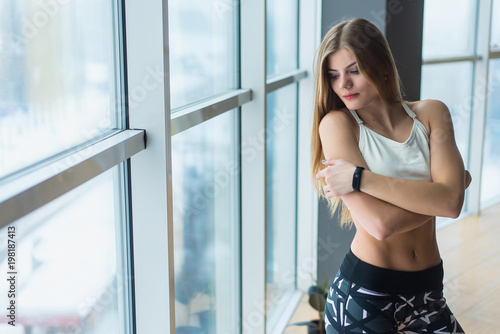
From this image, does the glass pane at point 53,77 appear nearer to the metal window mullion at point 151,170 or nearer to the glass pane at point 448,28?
the metal window mullion at point 151,170

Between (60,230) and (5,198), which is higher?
(5,198)

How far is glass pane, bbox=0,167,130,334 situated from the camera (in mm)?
1084

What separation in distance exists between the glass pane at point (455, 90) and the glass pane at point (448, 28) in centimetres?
12

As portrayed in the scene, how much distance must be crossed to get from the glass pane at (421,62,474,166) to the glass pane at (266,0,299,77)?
1.55 metres

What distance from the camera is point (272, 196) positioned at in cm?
317

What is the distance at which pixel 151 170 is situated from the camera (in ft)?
4.93

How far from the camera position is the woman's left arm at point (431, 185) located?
5.09 ft

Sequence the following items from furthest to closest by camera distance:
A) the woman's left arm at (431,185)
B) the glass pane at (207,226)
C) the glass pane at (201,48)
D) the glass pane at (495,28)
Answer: the glass pane at (495,28) < the glass pane at (207,226) < the glass pane at (201,48) < the woman's left arm at (431,185)

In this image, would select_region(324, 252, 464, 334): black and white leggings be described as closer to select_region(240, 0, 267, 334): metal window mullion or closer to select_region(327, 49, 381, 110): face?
select_region(327, 49, 381, 110): face

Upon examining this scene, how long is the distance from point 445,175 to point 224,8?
1.18 meters

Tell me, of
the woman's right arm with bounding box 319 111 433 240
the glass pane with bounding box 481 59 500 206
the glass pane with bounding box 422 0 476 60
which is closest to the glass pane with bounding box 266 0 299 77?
the woman's right arm with bounding box 319 111 433 240

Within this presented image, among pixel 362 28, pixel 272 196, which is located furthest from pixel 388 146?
pixel 272 196

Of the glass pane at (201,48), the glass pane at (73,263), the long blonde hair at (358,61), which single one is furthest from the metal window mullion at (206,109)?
the long blonde hair at (358,61)

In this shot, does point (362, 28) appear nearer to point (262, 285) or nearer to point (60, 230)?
point (60, 230)
